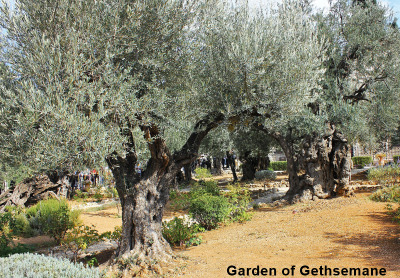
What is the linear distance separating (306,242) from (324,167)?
6007 millimetres

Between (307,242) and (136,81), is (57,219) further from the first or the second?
(307,242)

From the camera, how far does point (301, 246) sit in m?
6.76

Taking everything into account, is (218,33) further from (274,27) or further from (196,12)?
(274,27)

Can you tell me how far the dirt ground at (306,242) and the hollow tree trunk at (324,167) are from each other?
142cm

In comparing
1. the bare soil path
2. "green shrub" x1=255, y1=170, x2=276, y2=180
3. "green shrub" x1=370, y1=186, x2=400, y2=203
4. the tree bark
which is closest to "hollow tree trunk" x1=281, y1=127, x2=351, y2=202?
the tree bark

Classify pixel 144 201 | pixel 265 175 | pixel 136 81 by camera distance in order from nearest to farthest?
pixel 136 81, pixel 144 201, pixel 265 175

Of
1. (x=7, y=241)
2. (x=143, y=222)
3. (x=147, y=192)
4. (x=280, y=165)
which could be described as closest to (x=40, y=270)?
(x=143, y=222)

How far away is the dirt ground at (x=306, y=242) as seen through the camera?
560 cm

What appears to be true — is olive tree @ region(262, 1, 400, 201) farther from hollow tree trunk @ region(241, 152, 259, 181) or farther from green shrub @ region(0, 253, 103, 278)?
hollow tree trunk @ region(241, 152, 259, 181)

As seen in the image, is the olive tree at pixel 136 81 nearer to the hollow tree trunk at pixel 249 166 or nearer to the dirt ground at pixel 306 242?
the dirt ground at pixel 306 242

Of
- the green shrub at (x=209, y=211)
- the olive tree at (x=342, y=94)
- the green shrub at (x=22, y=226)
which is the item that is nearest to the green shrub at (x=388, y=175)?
the olive tree at (x=342, y=94)

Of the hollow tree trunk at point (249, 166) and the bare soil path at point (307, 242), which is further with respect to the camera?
the hollow tree trunk at point (249, 166)

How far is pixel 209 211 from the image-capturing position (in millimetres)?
9234

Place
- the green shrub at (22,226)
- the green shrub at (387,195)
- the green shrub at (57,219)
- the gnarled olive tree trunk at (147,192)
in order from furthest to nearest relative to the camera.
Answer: the green shrub at (22,226), the green shrub at (387,195), the green shrub at (57,219), the gnarled olive tree trunk at (147,192)
